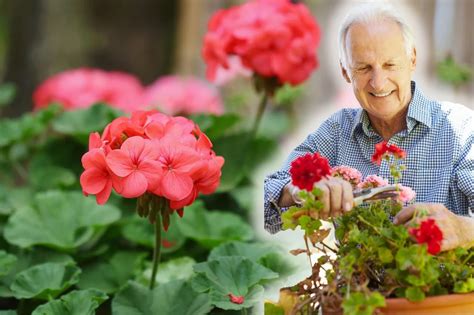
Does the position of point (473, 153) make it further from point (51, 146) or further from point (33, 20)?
point (33, 20)

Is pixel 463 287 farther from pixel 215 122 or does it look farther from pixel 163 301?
pixel 215 122

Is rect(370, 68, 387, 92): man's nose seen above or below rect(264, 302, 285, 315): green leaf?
above

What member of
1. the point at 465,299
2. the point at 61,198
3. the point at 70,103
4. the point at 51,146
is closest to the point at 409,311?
the point at 465,299

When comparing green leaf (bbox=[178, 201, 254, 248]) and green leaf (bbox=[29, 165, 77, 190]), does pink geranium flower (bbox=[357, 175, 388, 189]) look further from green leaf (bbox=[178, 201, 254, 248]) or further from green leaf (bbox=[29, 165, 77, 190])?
green leaf (bbox=[29, 165, 77, 190])

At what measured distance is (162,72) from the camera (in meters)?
5.53

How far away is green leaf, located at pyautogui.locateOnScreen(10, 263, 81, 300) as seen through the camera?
1.67 m

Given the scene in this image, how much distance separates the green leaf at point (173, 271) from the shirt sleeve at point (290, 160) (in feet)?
1.79

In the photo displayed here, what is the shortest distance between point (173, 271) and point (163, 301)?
31cm

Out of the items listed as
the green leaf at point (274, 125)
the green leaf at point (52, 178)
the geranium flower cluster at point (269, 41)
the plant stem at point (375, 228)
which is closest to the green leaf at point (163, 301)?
the plant stem at point (375, 228)

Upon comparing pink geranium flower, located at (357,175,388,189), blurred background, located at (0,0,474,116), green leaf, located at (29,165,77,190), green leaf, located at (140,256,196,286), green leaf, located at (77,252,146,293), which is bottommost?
green leaf, located at (77,252,146,293)

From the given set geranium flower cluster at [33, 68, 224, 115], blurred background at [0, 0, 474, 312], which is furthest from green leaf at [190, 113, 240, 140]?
geranium flower cluster at [33, 68, 224, 115]

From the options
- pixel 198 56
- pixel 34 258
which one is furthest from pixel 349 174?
pixel 198 56

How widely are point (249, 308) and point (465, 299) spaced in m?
0.48

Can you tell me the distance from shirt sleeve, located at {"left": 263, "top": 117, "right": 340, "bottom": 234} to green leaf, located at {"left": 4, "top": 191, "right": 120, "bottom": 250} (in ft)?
2.43
